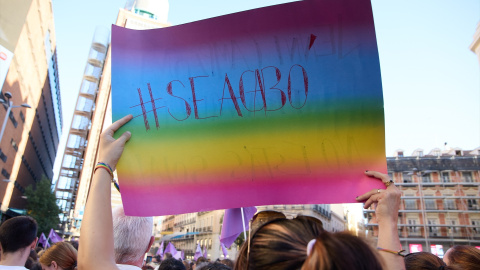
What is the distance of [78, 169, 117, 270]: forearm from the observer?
133 centimetres

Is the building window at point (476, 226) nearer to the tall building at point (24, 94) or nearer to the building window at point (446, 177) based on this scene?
the building window at point (446, 177)

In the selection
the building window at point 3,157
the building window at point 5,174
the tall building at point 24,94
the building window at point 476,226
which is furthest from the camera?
the building window at point 476,226

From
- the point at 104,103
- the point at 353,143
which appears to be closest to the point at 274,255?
the point at 353,143

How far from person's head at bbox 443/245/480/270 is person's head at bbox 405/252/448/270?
0.38 feet

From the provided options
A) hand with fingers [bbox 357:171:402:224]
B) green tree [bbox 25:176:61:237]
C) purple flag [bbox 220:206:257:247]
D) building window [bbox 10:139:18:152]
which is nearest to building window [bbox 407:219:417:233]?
green tree [bbox 25:176:61:237]

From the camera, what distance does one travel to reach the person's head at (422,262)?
7.07 feet

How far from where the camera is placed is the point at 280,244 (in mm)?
1052

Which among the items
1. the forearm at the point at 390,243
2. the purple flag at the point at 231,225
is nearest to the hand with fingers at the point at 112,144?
the purple flag at the point at 231,225

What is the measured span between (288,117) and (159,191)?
735mm

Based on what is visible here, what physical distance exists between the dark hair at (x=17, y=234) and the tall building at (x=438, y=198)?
56.7 metres

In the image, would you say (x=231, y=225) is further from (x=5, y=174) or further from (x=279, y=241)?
(x=5, y=174)

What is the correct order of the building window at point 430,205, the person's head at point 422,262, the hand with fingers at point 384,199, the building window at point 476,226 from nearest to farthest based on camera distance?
the hand with fingers at point 384,199, the person's head at point 422,262, the building window at point 476,226, the building window at point 430,205

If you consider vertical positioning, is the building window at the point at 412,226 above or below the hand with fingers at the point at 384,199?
below

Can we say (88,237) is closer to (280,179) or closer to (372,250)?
(280,179)
